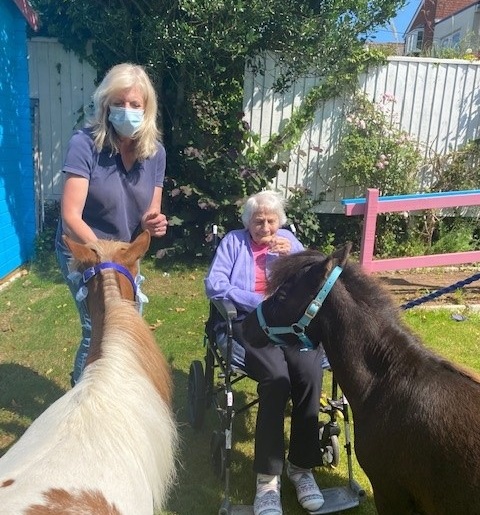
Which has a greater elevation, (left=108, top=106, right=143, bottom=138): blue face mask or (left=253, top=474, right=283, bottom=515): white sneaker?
(left=108, top=106, right=143, bottom=138): blue face mask

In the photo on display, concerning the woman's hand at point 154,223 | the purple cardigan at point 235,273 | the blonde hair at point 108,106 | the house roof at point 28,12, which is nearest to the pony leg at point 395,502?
the purple cardigan at point 235,273

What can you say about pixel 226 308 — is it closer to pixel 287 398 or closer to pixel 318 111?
pixel 287 398

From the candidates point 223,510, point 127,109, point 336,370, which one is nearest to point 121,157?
point 127,109

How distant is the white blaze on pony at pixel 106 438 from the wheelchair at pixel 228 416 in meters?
0.96

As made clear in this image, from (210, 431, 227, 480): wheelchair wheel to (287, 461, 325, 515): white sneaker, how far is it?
14.8 inches

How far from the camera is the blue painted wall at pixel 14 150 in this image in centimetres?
639

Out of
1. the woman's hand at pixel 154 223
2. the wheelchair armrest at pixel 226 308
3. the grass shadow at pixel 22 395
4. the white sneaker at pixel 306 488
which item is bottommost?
the grass shadow at pixel 22 395

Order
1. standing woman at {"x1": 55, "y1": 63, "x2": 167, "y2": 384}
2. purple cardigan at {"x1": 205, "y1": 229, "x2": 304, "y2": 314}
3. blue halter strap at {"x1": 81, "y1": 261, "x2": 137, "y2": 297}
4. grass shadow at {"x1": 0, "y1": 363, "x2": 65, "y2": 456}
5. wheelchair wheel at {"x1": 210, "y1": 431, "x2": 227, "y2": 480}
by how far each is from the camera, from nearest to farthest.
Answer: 1. blue halter strap at {"x1": 81, "y1": 261, "x2": 137, "y2": 297}
2. standing woman at {"x1": 55, "y1": 63, "x2": 167, "y2": 384}
3. wheelchair wheel at {"x1": 210, "y1": 431, "x2": 227, "y2": 480}
4. purple cardigan at {"x1": 205, "y1": 229, "x2": 304, "y2": 314}
5. grass shadow at {"x1": 0, "y1": 363, "x2": 65, "y2": 456}

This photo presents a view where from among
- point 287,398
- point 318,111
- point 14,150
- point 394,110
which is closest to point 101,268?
point 287,398

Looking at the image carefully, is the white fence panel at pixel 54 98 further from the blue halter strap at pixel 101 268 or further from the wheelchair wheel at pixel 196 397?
the blue halter strap at pixel 101 268

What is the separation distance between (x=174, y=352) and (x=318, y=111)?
14.5ft

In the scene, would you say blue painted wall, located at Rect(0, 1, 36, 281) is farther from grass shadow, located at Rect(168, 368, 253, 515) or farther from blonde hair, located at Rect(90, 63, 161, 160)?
blonde hair, located at Rect(90, 63, 161, 160)

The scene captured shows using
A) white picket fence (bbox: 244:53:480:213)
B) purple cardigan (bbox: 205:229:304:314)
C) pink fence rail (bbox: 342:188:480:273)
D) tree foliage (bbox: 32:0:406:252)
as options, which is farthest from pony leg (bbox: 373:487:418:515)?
white picket fence (bbox: 244:53:480:213)

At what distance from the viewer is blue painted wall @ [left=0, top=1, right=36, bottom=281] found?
6.39 meters
